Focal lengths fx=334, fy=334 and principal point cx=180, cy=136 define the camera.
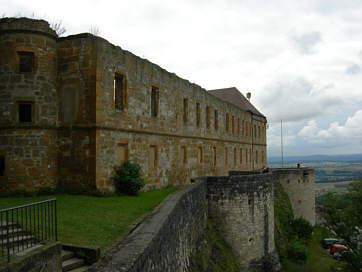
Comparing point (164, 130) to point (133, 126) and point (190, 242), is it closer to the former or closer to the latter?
point (133, 126)

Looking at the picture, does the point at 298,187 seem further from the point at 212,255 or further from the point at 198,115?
the point at 212,255

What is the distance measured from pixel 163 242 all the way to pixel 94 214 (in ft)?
8.50

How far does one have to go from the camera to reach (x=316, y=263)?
25375 mm

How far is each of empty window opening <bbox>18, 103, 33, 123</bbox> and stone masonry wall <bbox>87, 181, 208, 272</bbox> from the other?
6356 mm

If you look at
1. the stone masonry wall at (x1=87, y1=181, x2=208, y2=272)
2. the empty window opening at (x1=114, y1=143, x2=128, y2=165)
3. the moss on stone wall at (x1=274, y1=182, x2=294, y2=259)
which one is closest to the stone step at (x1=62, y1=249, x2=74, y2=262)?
the stone masonry wall at (x1=87, y1=181, x2=208, y2=272)

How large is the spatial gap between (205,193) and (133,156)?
4435 mm

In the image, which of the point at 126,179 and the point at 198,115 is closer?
A: the point at 126,179

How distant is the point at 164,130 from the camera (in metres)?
18.8

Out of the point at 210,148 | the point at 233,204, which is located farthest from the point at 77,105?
the point at 210,148

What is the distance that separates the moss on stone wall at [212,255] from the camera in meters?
12.9

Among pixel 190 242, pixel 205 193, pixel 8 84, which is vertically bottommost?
pixel 190 242

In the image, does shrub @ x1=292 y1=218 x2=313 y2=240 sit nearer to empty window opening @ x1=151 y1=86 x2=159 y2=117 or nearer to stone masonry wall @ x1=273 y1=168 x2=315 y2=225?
stone masonry wall @ x1=273 y1=168 x2=315 y2=225

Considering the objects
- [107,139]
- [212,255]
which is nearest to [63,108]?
[107,139]

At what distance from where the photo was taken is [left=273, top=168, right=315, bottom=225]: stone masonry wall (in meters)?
33.4
